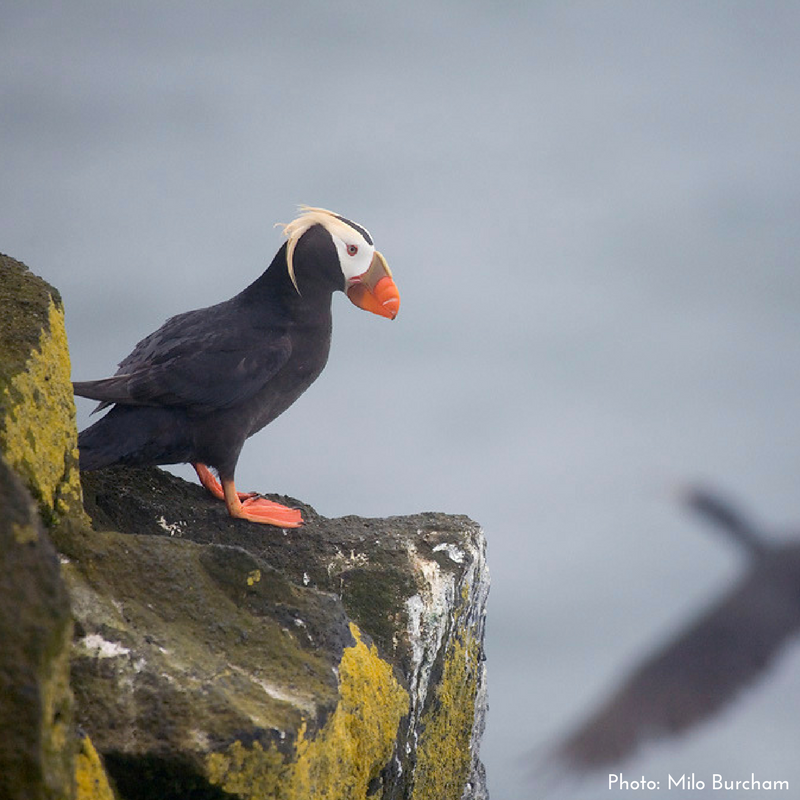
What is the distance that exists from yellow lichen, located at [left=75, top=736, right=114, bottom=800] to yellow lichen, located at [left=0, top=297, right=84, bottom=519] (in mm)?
868

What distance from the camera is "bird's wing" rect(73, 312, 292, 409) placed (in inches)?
181

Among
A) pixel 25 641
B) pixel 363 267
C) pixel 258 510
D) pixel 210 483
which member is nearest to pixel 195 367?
pixel 210 483

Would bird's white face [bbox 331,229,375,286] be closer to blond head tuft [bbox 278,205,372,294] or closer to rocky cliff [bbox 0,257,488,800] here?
blond head tuft [bbox 278,205,372,294]

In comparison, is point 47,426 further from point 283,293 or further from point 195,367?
point 283,293

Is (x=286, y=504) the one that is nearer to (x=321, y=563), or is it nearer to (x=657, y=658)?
(x=321, y=563)

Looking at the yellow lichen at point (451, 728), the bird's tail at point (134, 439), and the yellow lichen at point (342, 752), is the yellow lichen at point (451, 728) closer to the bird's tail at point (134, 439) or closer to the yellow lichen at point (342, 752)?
the yellow lichen at point (342, 752)

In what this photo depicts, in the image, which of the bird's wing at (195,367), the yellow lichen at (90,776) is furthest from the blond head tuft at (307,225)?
the yellow lichen at (90,776)

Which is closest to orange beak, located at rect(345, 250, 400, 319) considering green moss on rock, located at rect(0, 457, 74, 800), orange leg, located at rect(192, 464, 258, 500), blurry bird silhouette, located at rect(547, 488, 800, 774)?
orange leg, located at rect(192, 464, 258, 500)

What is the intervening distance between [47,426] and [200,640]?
812mm

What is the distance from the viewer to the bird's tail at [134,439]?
4.30 metres

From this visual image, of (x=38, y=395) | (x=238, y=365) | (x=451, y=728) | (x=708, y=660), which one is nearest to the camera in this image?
(x=38, y=395)

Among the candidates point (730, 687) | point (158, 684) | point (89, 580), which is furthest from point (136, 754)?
point (730, 687)

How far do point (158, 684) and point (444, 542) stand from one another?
72.7 inches

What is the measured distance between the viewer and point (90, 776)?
2523 mm
